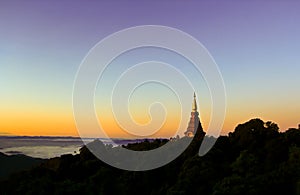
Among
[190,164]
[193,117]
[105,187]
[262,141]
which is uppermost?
[193,117]

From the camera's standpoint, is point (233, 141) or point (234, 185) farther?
point (233, 141)

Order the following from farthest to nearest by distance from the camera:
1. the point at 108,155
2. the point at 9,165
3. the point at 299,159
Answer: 1. the point at 9,165
2. the point at 108,155
3. the point at 299,159

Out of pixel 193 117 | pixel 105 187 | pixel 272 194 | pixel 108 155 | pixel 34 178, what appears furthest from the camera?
pixel 193 117

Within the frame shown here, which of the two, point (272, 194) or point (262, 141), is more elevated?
point (262, 141)

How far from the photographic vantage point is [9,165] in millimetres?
50531

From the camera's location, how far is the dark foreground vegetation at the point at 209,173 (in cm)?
3064

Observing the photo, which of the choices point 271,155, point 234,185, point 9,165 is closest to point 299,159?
point 271,155

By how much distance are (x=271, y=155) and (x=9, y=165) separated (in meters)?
29.9

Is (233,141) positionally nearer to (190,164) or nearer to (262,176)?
(190,164)

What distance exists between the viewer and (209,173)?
1339 inches

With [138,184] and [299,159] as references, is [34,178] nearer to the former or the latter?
[138,184]

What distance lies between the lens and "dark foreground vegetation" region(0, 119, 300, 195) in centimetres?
3064

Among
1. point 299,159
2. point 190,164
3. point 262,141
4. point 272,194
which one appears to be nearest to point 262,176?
point 272,194

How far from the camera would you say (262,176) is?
30.9 meters
